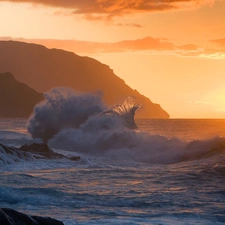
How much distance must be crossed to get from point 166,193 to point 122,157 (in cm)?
1527

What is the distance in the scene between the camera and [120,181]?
1862 centimetres

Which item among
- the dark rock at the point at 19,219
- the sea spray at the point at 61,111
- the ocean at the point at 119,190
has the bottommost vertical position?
the ocean at the point at 119,190

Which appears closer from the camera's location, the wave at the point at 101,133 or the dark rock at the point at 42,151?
the dark rock at the point at 42,151

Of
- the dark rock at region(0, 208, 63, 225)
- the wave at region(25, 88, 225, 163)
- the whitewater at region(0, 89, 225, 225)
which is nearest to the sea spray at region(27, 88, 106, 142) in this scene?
the wave at region(25, 88, 225, 163)

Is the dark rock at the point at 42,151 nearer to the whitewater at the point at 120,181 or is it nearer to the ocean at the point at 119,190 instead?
the whitewater at the point at 120,181

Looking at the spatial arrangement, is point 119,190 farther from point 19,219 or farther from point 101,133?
point 101,133

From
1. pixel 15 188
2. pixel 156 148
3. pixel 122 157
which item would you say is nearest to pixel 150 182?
pixel 15 188

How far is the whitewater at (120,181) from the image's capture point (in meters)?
13.2

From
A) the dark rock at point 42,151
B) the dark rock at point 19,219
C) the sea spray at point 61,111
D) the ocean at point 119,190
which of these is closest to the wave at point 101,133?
the sea spray at point 61,111

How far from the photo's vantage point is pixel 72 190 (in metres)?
16.3

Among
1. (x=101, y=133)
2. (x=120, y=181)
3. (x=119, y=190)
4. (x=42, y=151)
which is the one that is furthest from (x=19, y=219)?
(x=101, y=133)

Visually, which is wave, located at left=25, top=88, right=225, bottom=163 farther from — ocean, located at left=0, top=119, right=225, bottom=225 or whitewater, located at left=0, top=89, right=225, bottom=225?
ocean, located at left=0, top=119, right=225, bottom=225

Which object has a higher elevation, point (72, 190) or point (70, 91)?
point (70, 91)

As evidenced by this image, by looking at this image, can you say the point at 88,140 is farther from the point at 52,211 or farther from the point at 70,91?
the point at 52,211
